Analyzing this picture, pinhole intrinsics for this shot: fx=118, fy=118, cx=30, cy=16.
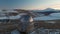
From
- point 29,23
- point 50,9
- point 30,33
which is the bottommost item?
point 30,33

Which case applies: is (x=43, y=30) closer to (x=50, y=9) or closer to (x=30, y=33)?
(x=30, y=33)

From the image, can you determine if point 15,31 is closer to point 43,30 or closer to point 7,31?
point 7,31

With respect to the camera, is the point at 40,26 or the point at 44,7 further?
the point at 44,7

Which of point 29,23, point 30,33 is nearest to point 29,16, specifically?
point 29,23

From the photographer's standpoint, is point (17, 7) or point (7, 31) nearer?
point (7, 31)

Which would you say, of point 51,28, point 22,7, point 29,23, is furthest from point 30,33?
point 22,7

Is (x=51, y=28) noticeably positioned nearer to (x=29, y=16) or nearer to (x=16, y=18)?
(x=29, y=16)

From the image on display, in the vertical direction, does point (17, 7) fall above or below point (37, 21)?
above

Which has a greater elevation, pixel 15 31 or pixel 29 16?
pixel 29 16
